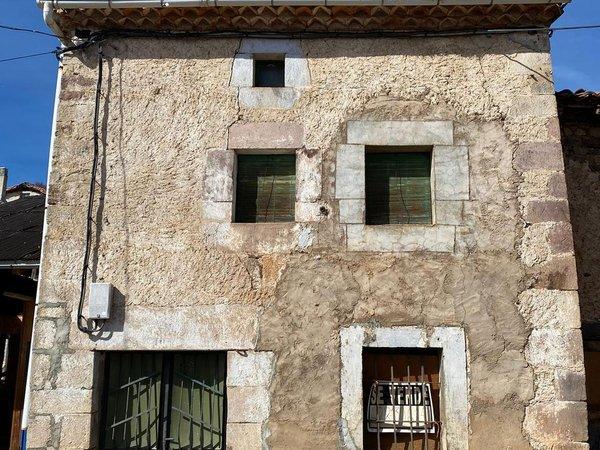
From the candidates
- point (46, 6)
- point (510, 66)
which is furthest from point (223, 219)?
point (510, 66)

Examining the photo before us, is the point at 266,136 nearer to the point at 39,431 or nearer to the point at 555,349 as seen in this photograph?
the point at 555,349

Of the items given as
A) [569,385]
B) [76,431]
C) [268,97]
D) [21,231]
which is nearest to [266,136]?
[268,97]

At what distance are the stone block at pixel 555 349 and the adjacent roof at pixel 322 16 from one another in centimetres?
279

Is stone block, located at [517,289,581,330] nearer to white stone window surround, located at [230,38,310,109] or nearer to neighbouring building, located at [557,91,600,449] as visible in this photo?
neighbouring building, located at [557,91,600,449]

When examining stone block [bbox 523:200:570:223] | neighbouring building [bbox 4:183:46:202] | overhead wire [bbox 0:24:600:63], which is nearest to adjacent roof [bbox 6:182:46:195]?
neighbouring building [bbox 4:183:46:202]

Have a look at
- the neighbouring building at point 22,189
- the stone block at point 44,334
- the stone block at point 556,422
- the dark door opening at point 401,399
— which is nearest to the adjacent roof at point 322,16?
the stone block at point 44,334

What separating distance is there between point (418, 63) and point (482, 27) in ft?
2.26

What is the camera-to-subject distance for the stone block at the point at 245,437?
4.60 meters

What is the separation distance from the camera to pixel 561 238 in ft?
15.7

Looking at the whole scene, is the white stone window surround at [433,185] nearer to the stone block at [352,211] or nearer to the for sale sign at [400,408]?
the stone block at [352,211]

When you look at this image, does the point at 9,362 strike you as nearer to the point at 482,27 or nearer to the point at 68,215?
the point at 68,215

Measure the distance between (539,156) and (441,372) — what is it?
2.04m

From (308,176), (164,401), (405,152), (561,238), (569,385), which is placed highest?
(405,152)

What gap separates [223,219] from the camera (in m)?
5.01
